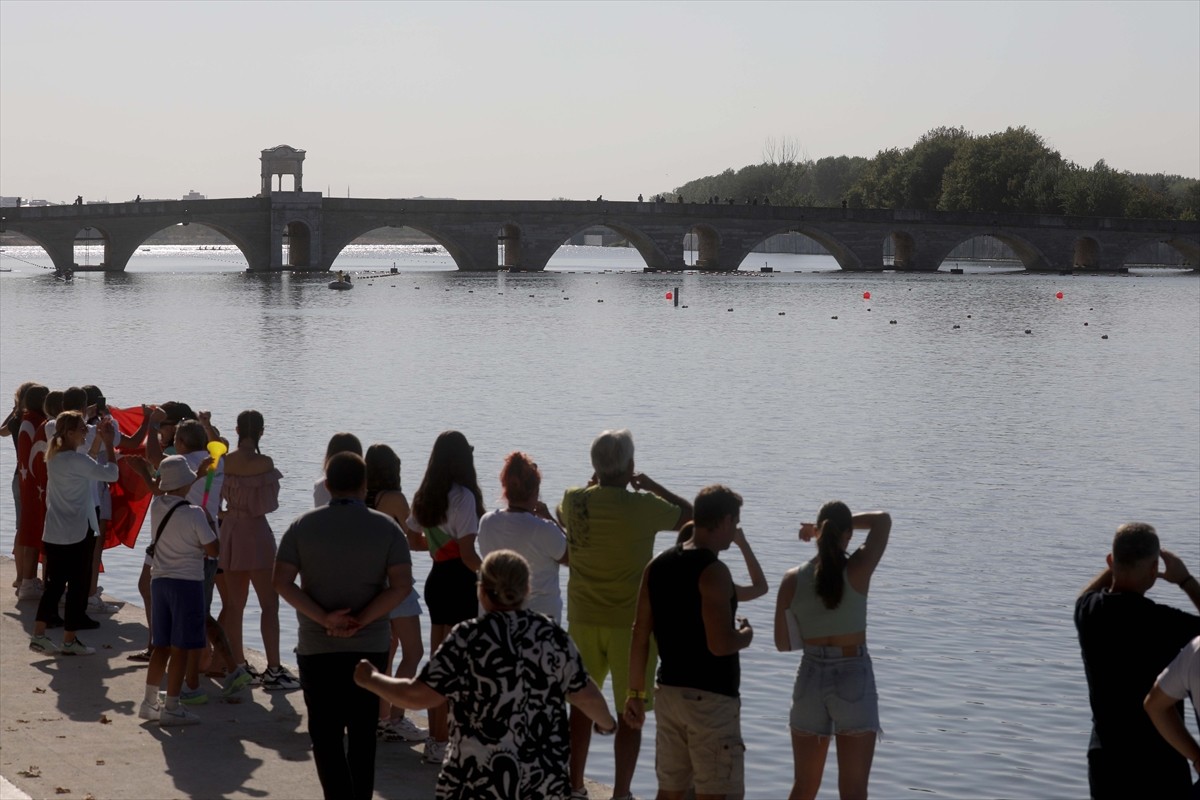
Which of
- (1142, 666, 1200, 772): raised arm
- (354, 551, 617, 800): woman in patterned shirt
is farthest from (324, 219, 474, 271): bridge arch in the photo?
(1142, 666, 1200, 772): raised arm

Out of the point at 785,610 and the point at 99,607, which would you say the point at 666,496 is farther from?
the point at 99,607

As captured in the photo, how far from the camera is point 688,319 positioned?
49.6 metres

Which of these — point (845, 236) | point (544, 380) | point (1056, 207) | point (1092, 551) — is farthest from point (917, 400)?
point (1056, 207)

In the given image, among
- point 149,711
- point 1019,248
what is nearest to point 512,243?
point 1019,248

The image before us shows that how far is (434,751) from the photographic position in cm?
691

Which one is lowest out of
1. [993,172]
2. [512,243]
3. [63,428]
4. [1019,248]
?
[63,428]

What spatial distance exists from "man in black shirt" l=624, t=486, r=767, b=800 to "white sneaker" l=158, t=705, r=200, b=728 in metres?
2.54

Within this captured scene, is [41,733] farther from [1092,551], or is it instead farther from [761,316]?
[761,316]

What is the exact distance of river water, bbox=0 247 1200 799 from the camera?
10266mm

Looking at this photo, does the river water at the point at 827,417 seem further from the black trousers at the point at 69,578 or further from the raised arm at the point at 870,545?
the raised arm at the point at 870,545

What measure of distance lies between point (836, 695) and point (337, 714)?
1.78m

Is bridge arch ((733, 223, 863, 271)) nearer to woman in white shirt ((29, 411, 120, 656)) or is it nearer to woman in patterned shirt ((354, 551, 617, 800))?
woman in white shirt ((29, 411, 120, 656))

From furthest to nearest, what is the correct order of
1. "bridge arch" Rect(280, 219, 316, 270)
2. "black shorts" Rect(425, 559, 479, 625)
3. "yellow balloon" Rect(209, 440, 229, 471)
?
"bridge arch" Rect(280, 219, 316, 270), "yellow balloon" Rect(209, 440, 229, 471), "black shorts" Rect(425, 559, 479, 625)

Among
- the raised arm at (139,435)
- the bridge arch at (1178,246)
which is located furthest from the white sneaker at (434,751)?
the bridge arch at (1178,246)
